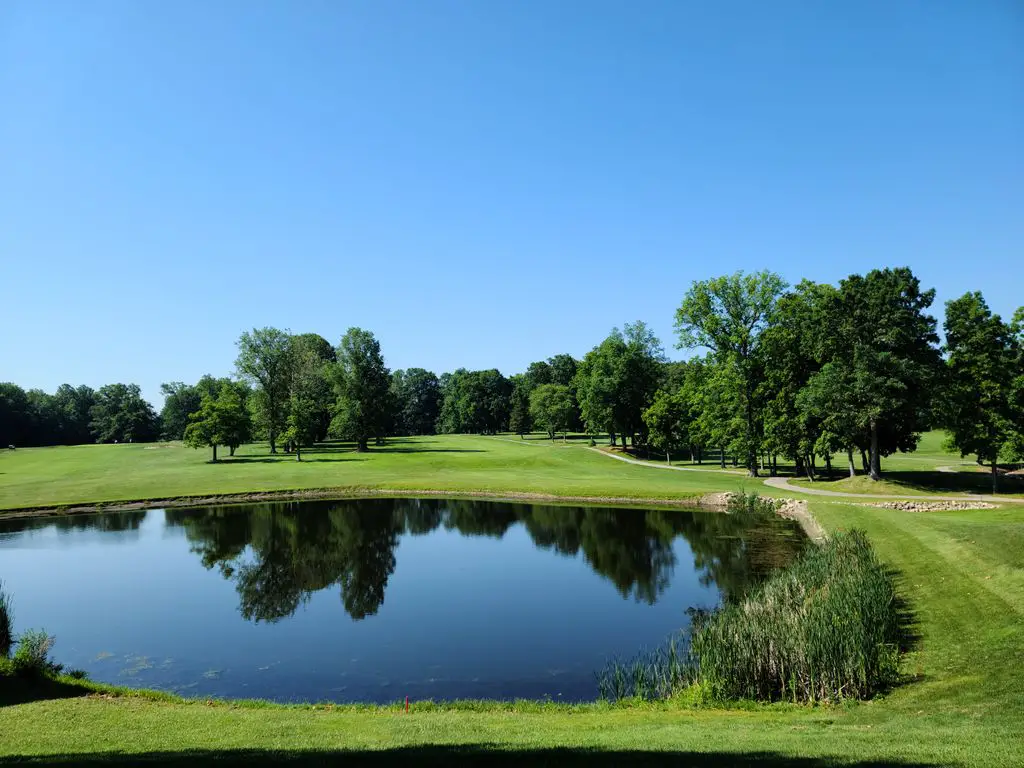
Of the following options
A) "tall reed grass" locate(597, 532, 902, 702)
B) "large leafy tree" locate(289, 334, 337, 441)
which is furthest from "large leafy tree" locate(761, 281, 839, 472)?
Result: "large leafy tree" locate(289, 334, 337, 441)

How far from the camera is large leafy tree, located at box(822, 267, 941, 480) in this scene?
128ft

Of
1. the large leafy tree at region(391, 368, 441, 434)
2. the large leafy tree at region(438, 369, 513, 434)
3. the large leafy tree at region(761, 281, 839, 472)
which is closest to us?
the large leafy tree at region(761, 281, 839, 472)

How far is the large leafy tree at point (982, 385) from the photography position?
3831 cm

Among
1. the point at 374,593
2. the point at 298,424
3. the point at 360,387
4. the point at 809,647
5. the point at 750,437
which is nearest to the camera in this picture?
the point at 809,647

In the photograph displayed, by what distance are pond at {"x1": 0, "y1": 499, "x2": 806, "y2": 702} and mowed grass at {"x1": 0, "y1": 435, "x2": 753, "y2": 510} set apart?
260 inches

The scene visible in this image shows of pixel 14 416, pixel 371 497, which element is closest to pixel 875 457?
pixel 371 497

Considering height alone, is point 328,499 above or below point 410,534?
above

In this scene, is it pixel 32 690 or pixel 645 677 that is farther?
pixel 645 677

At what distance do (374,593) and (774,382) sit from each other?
1523 inches

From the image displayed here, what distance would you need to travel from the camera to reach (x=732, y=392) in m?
53.8

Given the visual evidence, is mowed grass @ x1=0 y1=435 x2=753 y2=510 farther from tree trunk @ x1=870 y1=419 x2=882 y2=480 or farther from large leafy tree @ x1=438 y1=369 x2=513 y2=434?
large leafy tree @ x1=438 y1=369 x2=513 y2=434

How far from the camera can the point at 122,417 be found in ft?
381

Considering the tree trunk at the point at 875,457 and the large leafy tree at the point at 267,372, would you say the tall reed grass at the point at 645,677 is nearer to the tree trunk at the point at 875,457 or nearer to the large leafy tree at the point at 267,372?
the tree trunk at the point at 875,457

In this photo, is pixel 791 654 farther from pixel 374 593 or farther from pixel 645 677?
pixel 374 593
